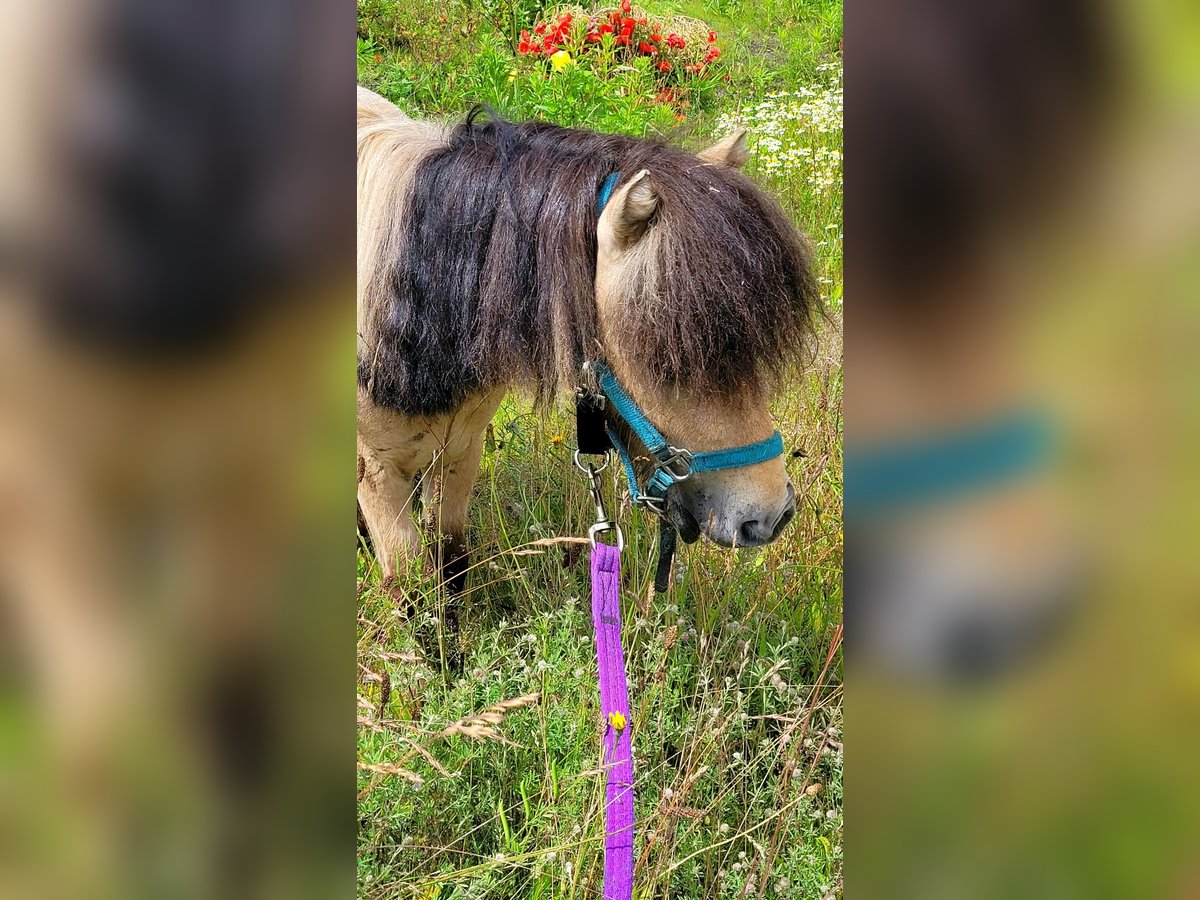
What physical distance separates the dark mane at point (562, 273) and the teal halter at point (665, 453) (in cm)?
8

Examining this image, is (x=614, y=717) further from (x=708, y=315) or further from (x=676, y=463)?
(x=708, y=315)

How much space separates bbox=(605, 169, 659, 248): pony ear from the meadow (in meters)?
0.35

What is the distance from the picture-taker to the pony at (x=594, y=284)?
158 cm

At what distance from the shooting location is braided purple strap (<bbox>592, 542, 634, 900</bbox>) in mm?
1302

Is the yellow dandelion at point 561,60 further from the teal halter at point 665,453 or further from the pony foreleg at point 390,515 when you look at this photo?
the teal halter at point 665,453
